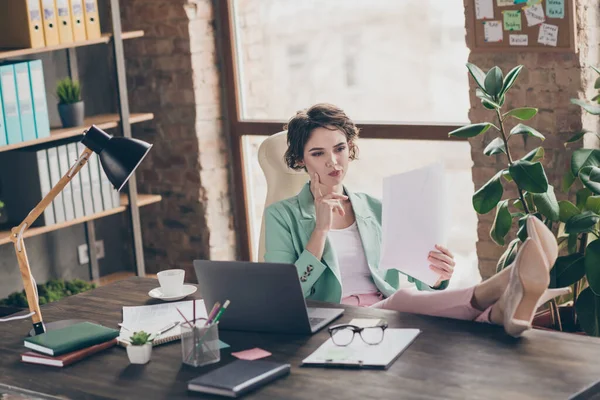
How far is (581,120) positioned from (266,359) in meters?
1.87

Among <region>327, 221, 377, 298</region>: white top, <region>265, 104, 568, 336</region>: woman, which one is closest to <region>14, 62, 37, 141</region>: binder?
<region>265, 104, 568, 336</region>: woman

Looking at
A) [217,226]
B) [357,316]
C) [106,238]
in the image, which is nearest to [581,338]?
[357,316]

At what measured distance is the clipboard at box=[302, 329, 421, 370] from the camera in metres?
2.08

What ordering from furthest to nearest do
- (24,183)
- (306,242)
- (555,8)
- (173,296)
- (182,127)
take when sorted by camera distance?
(182,127)
(24,183)
(555,8)
(306,242)
(173,296)

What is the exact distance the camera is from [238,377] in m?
2.02

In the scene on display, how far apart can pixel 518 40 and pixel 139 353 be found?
208 centimetres

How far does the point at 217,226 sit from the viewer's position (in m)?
4.77

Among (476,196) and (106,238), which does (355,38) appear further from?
(106,238)

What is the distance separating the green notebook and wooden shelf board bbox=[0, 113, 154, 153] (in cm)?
166

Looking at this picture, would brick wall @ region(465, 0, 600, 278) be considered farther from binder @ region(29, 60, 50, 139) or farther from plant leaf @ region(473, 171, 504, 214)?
binder @ region(29, 60, 50, 139)

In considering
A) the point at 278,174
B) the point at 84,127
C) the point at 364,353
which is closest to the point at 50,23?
the point at 84,127

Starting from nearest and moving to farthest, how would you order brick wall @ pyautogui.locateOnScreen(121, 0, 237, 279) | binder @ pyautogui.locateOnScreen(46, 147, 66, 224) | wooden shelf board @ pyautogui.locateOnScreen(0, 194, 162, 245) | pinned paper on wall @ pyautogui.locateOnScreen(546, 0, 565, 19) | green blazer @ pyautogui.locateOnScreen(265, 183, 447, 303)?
green blazer @ pyautogui.locateOnScreen(265, 183, 447, 303), pinned paper on wall @ pyautogui.locateOnScreen(546, 0, 565, 19), wooden shelf board @ pyautogui.locateOnScreen(0, 194, 162, 245), binder @ pyautogui.locateOnScreen(46, 147, 66, 224), brick wall @ pyautogui.locateOnScreen(121, 0, 237, 279)

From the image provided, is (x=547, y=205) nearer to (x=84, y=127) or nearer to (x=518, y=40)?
(x=518, y=40)

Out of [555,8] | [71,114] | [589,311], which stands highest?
[555,8]
